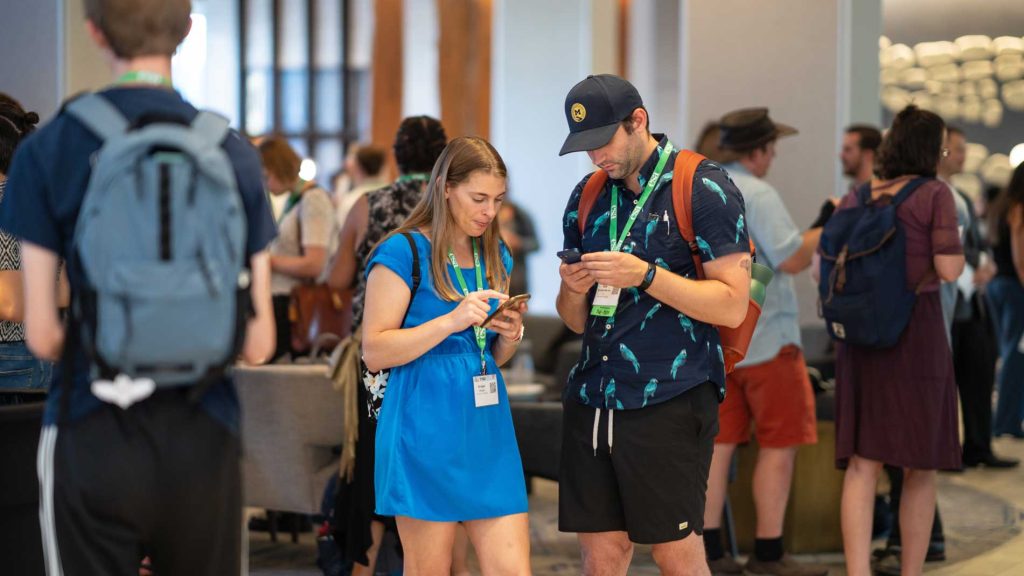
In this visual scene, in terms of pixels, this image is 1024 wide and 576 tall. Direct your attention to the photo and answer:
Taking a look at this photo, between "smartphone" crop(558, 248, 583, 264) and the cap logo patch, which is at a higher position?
the cap logo patch

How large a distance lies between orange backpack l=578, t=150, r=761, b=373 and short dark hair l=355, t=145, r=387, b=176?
14.7 ft

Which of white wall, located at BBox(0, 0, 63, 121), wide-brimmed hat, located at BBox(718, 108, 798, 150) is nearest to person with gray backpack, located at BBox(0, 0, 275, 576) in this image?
wide-brimmed hat, located at BBox(718, 108, 798, 150)

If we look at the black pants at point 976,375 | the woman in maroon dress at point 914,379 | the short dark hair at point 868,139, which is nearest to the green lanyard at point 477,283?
the woman in maroon dress at point 914,379

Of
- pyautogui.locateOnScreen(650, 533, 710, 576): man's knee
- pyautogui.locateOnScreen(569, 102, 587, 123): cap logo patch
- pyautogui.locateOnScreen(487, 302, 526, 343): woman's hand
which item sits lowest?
pyautogui.locateOnScreen(650, 533, 710, 576): man's knee

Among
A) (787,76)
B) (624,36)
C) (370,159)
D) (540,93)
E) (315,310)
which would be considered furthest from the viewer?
(624,36)

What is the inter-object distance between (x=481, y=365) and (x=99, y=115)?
1.25 m

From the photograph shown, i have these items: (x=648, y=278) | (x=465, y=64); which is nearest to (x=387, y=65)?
(x=465, y=64)

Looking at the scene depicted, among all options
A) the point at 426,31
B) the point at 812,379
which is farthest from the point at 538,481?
the point at 426,31

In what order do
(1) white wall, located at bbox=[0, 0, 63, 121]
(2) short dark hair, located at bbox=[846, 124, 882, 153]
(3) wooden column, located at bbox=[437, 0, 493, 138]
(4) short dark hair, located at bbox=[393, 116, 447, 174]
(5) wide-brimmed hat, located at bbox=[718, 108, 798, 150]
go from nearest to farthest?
Result: (4) short dark hair, located at bbox=[393, 116, 447, 174] < (5) wide-brimmed hat, located at bbox=[718, 108, 798, 150] < (1) white wall, located at bbox=[0, 0, 63, 121] < (2) short dark hair, located at bbox=[846, 124, 882, 153] < (3) wooden column, located at bbox=[437, 0, 493, 138]

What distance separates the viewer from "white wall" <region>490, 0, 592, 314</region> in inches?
444

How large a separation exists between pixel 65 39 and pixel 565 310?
10.0ft

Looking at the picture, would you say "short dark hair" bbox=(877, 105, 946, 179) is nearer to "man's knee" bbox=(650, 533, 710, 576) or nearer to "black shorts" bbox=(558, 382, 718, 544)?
"black shorts" bbox=(558, 382, 718, 544)

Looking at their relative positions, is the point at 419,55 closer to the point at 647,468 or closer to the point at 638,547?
the point at 638,547

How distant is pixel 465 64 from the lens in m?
14.3
